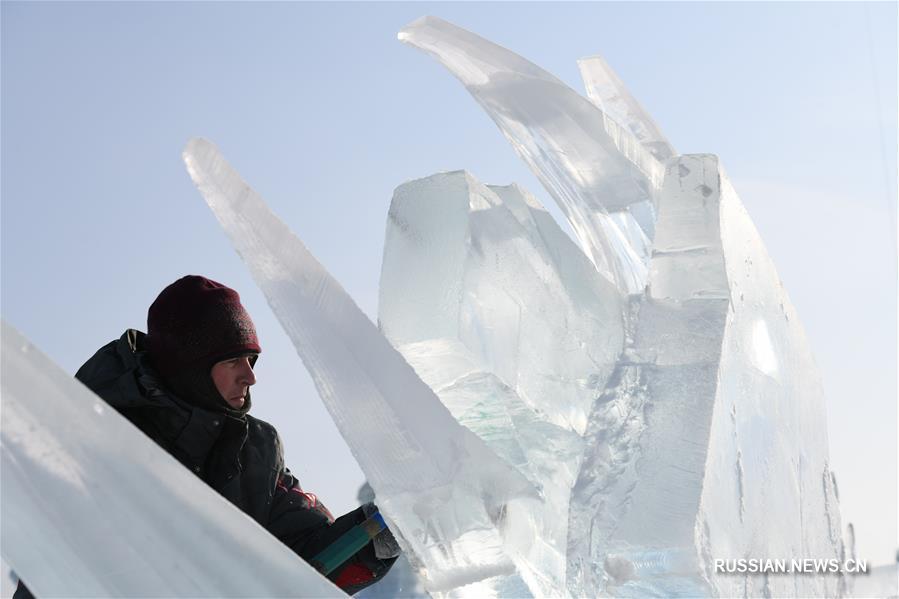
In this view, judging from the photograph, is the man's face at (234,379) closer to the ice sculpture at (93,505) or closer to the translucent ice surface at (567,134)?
the translucent ice surface at (567,134)

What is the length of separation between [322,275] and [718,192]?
109 cm

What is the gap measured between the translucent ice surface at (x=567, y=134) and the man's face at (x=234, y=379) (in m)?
0.99

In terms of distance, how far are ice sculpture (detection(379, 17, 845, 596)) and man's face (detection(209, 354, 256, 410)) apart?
0.63 meters

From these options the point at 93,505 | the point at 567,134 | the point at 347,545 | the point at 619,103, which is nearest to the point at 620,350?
the point at 567,134

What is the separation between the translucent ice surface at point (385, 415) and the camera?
7.67 feet

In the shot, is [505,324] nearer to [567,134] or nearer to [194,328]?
[567,134]

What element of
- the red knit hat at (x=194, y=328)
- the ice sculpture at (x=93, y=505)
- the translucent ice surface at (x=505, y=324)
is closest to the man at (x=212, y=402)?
the red knit hat at (x=194, y=328)

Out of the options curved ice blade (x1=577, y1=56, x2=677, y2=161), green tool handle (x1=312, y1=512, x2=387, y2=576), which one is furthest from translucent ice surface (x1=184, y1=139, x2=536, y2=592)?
curved ice blade (x1=577, y1=56, x2=677, y2=161)

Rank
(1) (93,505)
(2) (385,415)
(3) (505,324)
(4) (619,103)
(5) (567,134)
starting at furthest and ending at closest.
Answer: (4) (619,103) → (5) (567,134) → (3) (505,324) → (2) (385,415) → (1) (93,505)

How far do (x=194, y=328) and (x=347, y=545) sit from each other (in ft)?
2.38

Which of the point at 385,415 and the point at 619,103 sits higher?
the point at 619,103

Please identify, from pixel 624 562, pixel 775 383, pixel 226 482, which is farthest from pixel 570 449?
pixel 226 482

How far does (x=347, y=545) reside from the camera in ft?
10.2

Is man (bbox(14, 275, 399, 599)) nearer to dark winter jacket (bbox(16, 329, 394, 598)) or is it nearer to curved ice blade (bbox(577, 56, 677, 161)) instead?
dark winter jacket (bbox(16, 329, 394, 598))
